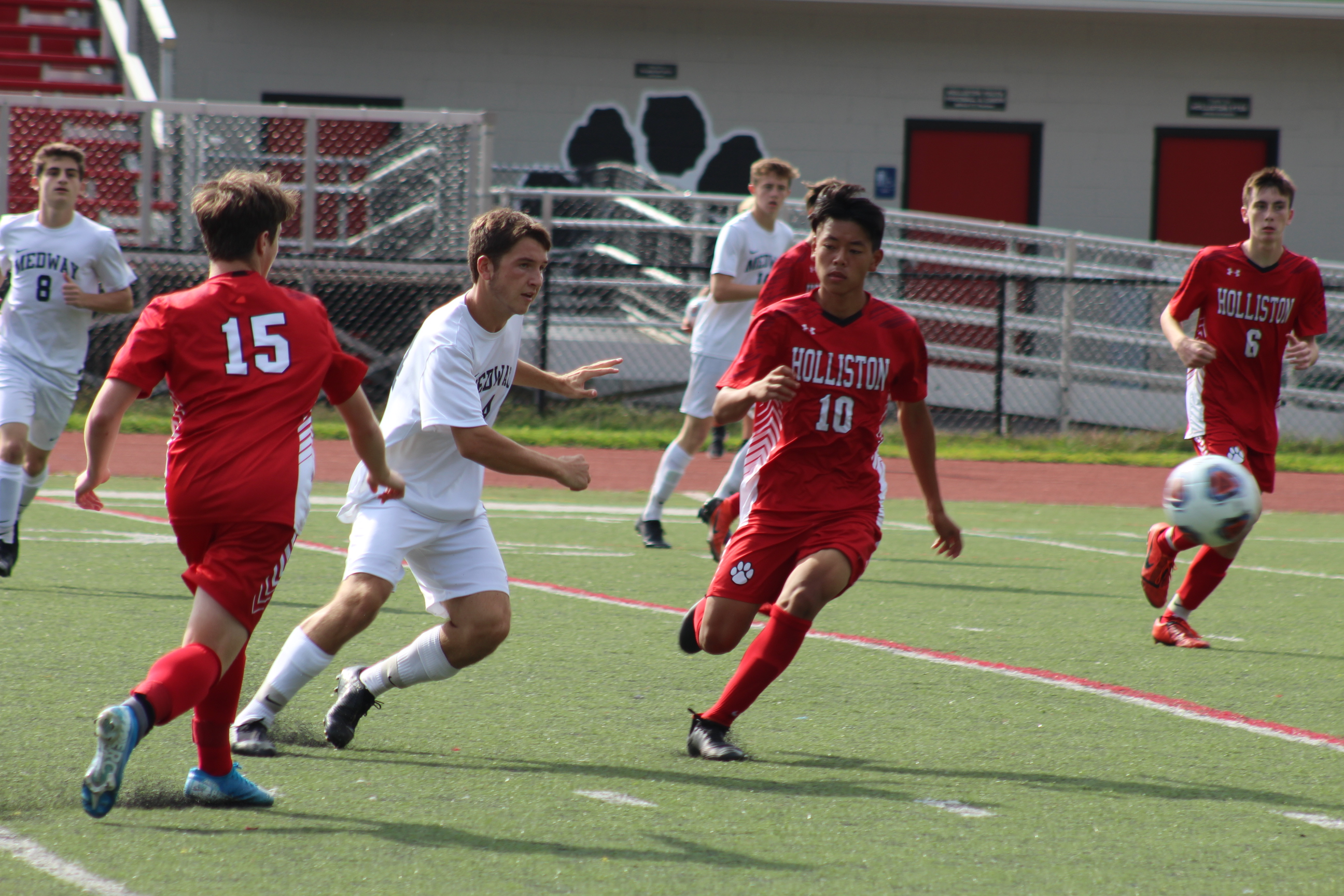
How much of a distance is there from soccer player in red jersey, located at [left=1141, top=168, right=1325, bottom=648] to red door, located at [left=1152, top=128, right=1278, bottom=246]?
1469cm

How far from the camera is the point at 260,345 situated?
3803 millimetres

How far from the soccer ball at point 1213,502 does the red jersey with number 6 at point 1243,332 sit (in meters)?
0.78

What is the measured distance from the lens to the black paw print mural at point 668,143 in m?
20.1

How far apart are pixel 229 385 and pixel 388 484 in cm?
53

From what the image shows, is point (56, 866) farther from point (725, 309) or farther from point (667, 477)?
point (725, 309)

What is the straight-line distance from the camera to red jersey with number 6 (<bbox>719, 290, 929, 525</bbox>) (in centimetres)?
469

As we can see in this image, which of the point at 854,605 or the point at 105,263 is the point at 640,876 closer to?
the point at 854,605

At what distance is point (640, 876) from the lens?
3.42m

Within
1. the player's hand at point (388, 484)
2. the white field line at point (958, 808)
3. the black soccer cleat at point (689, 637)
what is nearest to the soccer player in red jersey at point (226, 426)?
the player's hand at point (388, 484)

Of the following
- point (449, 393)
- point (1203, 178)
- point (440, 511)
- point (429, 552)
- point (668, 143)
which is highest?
point (668, 143)

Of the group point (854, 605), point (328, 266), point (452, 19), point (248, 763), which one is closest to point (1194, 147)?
point (452, 19)

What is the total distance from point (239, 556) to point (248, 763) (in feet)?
2.76

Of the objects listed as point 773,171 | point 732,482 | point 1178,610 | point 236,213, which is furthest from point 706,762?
point 773,171

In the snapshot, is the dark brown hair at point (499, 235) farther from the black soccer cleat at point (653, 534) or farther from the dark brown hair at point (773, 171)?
the dark brown hair at point (773, 171)
